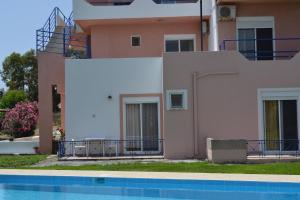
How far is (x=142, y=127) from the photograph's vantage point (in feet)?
76.2

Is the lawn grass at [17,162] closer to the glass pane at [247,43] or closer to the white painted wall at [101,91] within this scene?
the white painted wall at [101,91]

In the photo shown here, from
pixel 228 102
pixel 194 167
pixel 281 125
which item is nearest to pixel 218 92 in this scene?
pixel 228 102

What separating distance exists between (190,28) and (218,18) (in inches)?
116

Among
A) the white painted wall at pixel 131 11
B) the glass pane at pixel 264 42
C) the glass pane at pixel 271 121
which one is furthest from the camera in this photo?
the white painted wall at pixel 131 11

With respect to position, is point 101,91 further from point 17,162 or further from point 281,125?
point 281,125

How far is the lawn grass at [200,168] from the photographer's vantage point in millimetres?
16758

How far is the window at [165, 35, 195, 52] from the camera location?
88.8 feet

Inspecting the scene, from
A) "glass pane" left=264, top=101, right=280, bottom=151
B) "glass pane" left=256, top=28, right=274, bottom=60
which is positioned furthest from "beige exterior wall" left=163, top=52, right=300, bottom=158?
"glass pane" left=256, top=28, right=274, bottom=60

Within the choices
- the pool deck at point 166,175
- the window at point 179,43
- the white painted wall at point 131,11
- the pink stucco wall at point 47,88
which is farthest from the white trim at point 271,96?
the pink stucco wall at point 47,88

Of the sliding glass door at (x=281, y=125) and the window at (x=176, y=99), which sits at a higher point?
the window at (x=176, y=99)

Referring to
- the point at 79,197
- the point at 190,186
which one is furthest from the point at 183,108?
the point at 79,197

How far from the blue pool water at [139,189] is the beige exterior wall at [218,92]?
608 centimetres

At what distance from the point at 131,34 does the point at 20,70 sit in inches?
1935

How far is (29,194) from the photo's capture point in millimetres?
14953
